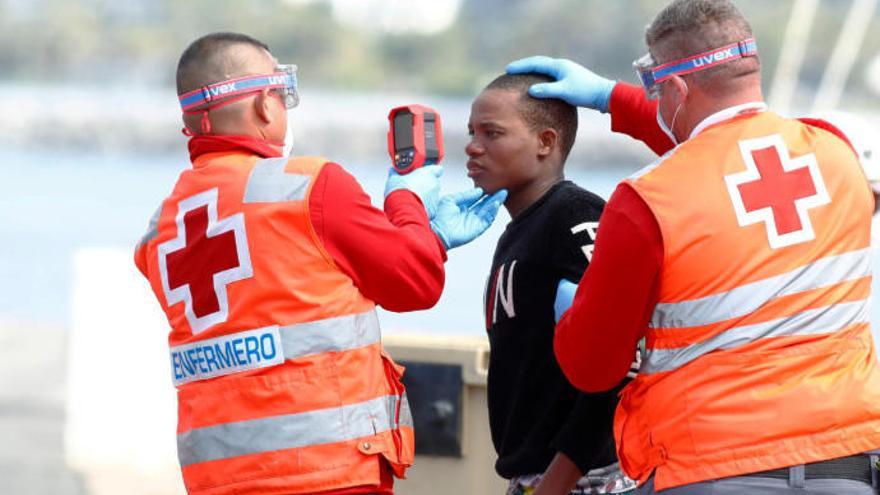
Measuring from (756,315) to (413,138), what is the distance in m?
1.07

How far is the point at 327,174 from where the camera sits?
3.13 m

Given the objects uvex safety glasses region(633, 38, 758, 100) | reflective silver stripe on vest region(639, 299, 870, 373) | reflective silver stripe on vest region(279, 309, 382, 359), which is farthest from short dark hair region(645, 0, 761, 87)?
reflective silver stripe on vest region(279, 309, 382, 359)

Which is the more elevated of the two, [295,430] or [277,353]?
[277,353]

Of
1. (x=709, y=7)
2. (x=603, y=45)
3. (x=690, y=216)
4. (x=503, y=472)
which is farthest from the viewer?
(x=603, y=45)

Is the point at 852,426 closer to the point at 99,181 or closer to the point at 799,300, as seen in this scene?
the point at 799,300

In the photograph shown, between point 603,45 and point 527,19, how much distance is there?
8.35 ft

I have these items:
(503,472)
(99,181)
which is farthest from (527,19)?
(503,472)

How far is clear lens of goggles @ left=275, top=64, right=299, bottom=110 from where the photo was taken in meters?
3.39

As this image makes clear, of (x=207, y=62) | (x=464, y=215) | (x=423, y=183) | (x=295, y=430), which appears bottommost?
(x=295, y=430)

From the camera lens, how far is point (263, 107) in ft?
10.9

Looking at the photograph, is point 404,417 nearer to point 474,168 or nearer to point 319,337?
point 319,337

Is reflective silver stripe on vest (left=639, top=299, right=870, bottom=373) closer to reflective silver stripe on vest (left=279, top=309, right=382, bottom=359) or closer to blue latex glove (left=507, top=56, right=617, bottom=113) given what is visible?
reflective silver stripe on vest (left=279, top=309, right=382, bottom=359)

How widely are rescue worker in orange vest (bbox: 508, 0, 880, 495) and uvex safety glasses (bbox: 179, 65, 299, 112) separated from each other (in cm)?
90

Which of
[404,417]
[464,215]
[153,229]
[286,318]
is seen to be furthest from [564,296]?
[153,229]
